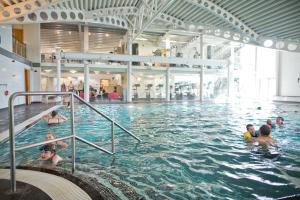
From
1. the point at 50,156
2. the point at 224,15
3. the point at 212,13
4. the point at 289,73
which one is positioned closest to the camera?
the point at 50,156

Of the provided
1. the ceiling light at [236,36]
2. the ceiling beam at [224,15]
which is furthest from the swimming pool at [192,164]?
the ceiling light at [236,36]

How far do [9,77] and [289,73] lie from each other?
23102 mm

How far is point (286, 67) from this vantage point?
23.5 m

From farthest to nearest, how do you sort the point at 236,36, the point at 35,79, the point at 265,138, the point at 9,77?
1. the point at 35,79
2. the point at 236,36
3. the point at 9,77
4. the point at 265,138

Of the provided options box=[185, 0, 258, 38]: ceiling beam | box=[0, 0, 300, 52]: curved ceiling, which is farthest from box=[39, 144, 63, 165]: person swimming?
box=[185, 0, 258, 38]: ceiling beam

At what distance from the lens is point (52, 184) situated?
2.66 meters

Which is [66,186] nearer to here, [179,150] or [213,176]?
[213,176]

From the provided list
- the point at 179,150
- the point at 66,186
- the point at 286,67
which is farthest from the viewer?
the point at 286,67

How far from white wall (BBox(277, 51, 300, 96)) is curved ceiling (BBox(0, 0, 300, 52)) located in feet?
32.2

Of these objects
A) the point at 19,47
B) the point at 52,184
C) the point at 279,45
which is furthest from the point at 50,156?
the point at 19,47

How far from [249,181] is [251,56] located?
33009mm

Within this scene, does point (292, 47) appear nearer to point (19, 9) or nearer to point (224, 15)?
point (224, 15)

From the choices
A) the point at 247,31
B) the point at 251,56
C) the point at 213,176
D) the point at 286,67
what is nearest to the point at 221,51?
the point at 251,56

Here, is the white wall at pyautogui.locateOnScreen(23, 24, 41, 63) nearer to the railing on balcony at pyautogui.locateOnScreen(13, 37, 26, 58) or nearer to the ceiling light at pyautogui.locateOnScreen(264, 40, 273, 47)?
the railing on balcony at pyautogui.locateOnScreen(13, 37, 26, 58)
